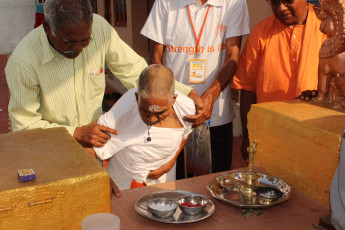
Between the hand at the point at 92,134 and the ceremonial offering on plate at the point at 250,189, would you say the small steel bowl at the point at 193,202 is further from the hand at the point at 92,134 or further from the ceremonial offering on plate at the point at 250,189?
the hand at the point at 92,134

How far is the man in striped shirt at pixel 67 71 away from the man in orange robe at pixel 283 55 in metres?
Result: 0.51

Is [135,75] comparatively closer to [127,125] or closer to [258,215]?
[127,125]

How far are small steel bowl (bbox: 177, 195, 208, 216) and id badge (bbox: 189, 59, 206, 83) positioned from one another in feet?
3.99

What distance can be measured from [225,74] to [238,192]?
1.08 m

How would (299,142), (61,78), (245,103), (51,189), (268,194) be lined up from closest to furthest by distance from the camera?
(51,189) < (268,194) < (299,142) < (61,78) < (245,103)

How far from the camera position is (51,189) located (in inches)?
55.6

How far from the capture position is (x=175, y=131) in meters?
2.54

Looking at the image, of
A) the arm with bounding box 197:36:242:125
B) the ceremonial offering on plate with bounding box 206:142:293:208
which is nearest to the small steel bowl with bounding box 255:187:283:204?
the ceremonial offering on plate with bounding box 206:142:293:208

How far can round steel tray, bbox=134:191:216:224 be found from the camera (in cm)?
171

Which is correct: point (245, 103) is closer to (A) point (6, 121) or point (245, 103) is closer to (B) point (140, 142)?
(B) point (140, 142)

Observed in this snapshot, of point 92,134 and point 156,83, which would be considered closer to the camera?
point 156,83

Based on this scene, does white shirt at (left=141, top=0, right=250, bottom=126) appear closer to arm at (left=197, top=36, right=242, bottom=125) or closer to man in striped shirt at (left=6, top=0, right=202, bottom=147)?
arm at (left=197, top=36, right=242, bottom=125)

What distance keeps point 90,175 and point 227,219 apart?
641 mm

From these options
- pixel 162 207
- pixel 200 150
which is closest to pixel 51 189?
pixel 162 207
